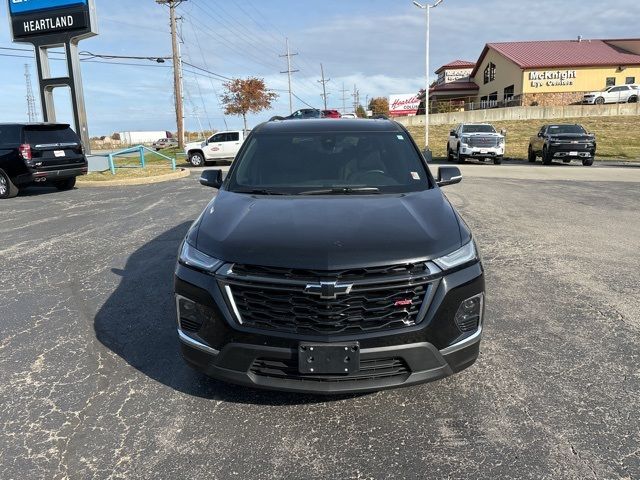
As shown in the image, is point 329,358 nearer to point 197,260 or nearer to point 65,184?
point 197,260

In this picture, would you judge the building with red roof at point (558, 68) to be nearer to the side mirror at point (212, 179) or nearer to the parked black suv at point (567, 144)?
the parked black suv at point (567, 144)

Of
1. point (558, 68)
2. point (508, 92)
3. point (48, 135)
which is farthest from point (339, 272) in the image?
point (508, 92)

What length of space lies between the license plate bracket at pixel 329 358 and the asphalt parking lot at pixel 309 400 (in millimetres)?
425

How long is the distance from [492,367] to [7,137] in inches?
515

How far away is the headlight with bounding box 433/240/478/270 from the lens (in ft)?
8.93

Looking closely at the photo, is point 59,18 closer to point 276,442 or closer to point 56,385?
point 56,385

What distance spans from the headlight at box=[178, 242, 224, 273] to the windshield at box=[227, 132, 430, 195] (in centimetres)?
94

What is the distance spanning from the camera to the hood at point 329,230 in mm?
2641

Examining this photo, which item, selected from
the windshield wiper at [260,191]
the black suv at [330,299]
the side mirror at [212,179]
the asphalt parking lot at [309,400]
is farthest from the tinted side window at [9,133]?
the black suv at [330,299]

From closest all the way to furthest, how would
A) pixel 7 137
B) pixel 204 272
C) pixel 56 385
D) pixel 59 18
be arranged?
pixel 204 272 < pixel 56 385 < pixel 7 137 < pixel 59 18

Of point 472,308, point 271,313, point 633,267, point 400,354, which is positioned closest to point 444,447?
point 400,354

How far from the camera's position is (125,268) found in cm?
592

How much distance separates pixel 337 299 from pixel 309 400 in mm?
857

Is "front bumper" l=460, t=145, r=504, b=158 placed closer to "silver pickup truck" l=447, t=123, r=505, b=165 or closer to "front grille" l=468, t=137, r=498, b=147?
"silver pickup truck" l=447, t=123, r=505, b=165
